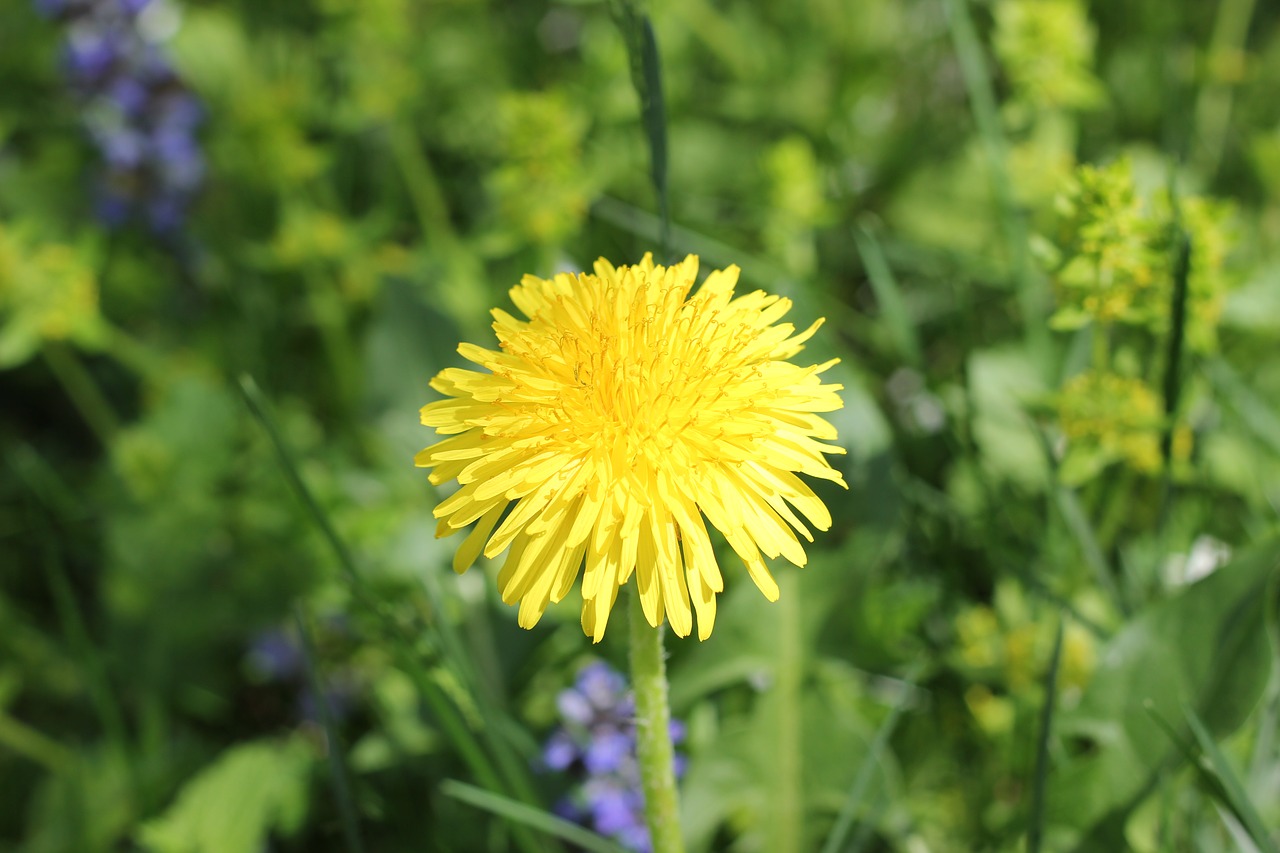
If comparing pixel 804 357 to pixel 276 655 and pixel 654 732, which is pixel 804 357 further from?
pixel 276 655

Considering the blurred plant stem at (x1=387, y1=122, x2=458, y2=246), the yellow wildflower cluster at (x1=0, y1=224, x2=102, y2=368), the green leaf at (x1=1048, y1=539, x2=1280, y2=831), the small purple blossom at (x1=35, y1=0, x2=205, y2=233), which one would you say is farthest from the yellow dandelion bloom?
the small purple blossom at (x1=35, y1=0, x2=205, y2=233)

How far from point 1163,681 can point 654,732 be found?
35.9 inches

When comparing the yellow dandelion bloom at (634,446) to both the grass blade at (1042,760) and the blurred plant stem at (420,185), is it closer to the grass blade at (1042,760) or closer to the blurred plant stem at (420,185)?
the grass blade at (1042,760)

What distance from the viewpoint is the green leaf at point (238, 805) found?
192 centimetres

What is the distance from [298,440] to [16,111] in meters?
1.90

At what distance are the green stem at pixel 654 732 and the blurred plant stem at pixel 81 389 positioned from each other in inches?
81.5

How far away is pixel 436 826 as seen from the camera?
77.9 inches

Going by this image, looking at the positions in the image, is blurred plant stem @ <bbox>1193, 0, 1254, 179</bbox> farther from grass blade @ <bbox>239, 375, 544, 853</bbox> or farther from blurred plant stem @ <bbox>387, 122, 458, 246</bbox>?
grass blade @ <bbox>239, 375, 544, 853</bbox>

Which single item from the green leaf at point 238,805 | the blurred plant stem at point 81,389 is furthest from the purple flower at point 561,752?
the blurred plant stem at point 81,389

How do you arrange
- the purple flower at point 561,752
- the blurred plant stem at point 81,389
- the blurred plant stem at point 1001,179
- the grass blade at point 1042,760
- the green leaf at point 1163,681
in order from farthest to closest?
the blurred plant stem at point 81,389
the blurred plant stem at point 1001,179
the purple flower at point 561,752
the green leaf at point 1163,681
the grass blade at point 1042,760

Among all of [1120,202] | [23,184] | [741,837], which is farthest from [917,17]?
[23,184]

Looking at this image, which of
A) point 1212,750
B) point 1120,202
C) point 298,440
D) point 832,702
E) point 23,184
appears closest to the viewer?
point 1212,750

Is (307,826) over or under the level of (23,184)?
under

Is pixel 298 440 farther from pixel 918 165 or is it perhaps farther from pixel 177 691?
pixel 918 165
